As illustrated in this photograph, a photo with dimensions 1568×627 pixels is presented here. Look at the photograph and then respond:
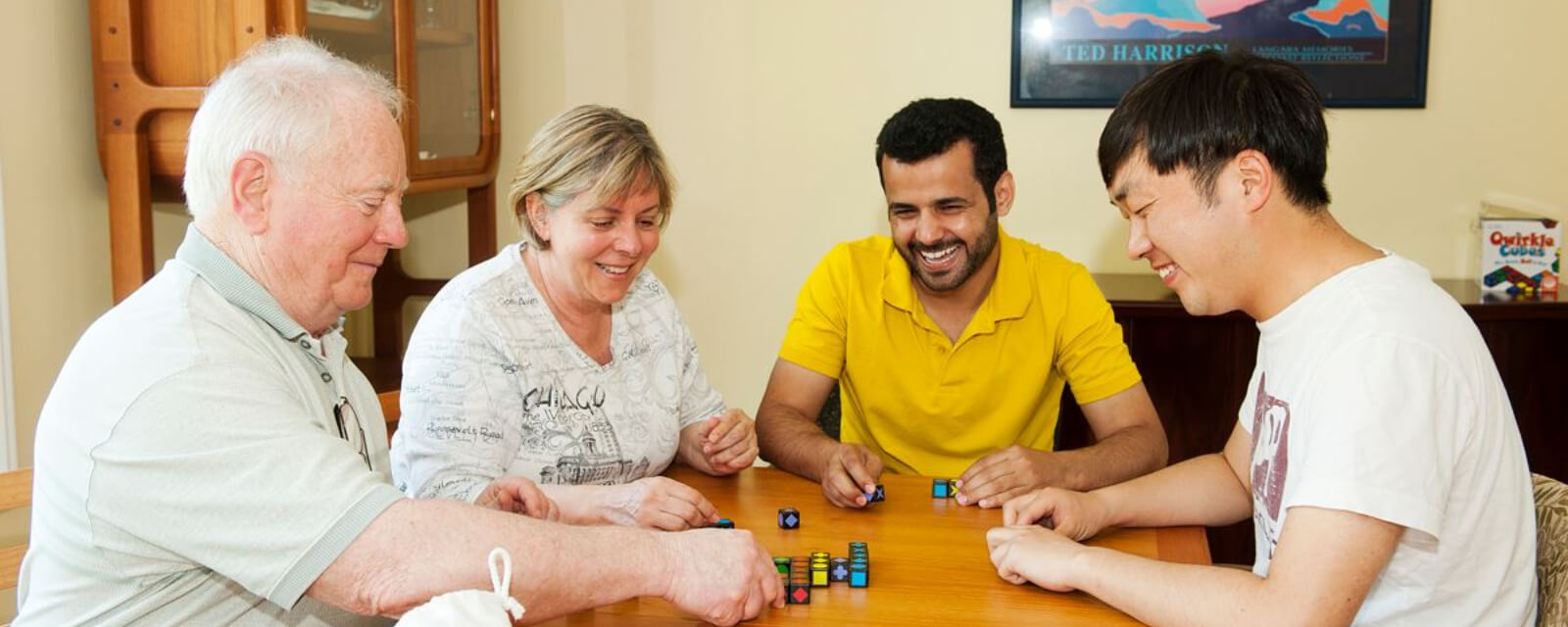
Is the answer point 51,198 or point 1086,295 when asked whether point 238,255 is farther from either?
point 1086,295

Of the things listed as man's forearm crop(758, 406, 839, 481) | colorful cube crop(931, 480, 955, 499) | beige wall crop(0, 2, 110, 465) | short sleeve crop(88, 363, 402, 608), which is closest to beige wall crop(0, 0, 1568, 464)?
beige wall crop(0, 2, 110, 465)

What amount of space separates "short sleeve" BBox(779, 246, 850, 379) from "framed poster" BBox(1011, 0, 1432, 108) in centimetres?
131

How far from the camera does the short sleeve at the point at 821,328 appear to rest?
256 centimetres

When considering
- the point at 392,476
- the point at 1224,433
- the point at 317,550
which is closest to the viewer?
the point at 317,550

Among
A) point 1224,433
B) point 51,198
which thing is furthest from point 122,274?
point 1224,433

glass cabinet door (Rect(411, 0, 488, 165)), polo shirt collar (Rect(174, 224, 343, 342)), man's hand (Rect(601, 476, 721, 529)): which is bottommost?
man's hand (Rect(601, 476, 721, 529))

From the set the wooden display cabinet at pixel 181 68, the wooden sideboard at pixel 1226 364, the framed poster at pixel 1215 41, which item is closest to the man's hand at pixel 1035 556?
the wooden sideboard at pixel 1226 364

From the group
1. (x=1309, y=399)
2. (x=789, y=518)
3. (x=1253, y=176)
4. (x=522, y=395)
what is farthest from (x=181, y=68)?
(x=1309, y=399)

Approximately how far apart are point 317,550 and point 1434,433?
1114 mm

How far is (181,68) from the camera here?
246 cm

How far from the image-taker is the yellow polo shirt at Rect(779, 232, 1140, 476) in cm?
252

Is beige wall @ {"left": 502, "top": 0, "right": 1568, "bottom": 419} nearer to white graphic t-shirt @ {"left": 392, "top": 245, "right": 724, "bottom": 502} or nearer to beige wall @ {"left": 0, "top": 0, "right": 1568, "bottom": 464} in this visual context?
beige wall @ {"left": 0, "top": 0, "right": 1568, "bottom": 464}

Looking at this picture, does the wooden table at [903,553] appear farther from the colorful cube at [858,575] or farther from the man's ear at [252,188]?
the man's ear at [252,188]

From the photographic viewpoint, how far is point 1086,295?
2.54 m
